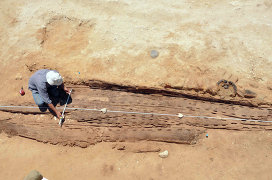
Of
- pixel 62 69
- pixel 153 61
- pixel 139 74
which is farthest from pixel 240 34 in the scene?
pixel 62 69

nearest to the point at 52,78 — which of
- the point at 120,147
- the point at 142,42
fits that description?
the point at 120,147

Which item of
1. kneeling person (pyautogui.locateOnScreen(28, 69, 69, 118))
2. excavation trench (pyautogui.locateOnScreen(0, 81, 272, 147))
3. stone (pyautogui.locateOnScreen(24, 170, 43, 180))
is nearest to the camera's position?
stone (pyautogui.locateOnScreen(24, 170, 43, 180))

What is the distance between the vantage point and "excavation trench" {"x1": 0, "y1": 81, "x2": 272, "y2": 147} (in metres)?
4.21

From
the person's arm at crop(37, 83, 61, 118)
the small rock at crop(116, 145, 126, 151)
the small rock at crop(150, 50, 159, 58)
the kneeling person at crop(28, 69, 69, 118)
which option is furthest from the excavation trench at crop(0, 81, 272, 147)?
the small rock at crop(150, 50, 159, 58)

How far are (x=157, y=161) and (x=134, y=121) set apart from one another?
1060mm

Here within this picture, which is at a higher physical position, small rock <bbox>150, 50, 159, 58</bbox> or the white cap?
the white cap

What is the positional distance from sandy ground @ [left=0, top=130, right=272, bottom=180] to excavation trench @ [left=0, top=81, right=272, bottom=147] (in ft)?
0.65

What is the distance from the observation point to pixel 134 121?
424 cm

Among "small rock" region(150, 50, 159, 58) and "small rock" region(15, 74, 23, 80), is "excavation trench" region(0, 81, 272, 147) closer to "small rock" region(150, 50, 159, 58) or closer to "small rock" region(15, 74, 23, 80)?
"small rock" region(15, 74, 23, 80)

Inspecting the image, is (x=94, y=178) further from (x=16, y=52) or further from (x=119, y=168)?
(x=16, y=52)

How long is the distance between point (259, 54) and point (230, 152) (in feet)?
12.0

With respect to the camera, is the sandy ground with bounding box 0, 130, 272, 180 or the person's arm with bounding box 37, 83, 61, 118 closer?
the sandy ground with bounding box 0, 130, 272, 180

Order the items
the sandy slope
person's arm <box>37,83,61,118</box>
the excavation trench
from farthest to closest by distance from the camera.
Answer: the sandy slope < the excavation trench < person's arm <box>37,83,61,118</box>

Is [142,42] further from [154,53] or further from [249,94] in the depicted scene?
[249,94]
